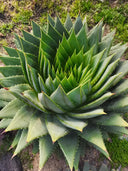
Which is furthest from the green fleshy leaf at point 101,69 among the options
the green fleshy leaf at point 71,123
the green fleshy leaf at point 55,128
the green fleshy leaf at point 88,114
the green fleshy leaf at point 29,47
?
the green fleshy leaf at point 29,47

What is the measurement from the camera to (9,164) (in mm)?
2646

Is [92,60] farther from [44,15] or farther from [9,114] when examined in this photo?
[44,15]

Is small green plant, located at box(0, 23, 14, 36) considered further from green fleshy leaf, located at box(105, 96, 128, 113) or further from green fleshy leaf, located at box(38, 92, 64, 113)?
green fleshy leaf, located at box(105, 96, 128, 113)

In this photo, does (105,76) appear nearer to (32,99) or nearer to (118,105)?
(118,105)

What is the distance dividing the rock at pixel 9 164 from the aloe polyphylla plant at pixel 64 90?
0.95 metres

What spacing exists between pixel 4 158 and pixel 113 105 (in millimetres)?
1931

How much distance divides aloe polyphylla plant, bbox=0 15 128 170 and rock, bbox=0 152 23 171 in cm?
95

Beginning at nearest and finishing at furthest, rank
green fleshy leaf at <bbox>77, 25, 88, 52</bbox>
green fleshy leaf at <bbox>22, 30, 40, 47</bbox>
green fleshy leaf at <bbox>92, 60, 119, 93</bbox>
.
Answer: green fleshy leaf at <bbox>92, 60, 119, 93</bbox> → green fleshy leaf at <bbox>77, 25, 88, 52</bbox> → green fleshy leaf at <bbox>22, 30, 40, 47</bbox>

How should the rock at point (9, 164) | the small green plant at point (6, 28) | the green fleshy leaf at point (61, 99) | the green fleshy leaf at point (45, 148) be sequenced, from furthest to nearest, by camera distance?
the small green plant at point (6, 28) < the rock at point (9, 164) < the green fleshy leaf at point (45, 148) < the green fleshy leaf at point (61, 99)

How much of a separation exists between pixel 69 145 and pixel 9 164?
135 centimetres

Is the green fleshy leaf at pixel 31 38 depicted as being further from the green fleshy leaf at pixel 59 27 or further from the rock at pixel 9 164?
the rock at pixel 9 164

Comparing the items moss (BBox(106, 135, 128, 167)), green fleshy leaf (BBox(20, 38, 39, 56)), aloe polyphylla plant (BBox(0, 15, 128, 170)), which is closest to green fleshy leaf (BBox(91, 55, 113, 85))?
aloe polyphylla plant (BBox(0, 15, 128, 170))

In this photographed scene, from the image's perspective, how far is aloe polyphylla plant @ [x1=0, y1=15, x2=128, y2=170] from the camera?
164 centimetres

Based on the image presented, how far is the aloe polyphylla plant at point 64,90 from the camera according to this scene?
164 cm
